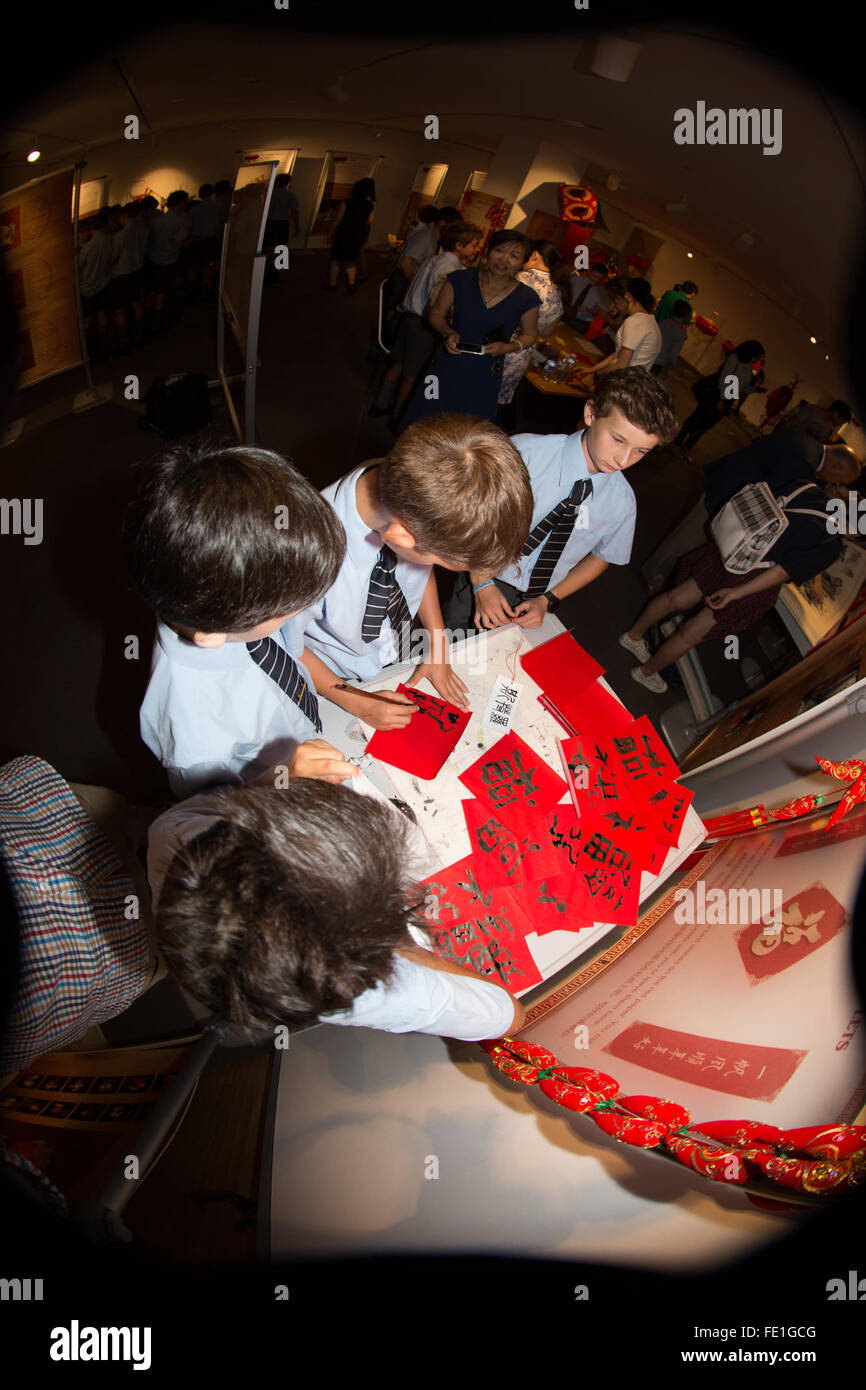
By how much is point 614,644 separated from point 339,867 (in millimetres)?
1208

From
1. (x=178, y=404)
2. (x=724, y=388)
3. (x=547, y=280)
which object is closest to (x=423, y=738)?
(x=724, y=388)

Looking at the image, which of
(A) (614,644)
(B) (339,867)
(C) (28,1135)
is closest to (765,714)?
(A) (614,644)

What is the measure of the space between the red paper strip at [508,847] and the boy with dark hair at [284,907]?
1.79ft

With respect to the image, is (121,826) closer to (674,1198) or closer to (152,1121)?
(152,1121)

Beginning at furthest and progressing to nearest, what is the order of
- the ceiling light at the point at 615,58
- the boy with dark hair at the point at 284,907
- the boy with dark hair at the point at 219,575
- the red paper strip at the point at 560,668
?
the red paper strip at the point at 560,668, the ceiling light at the point at 615,58, the boy with dark hair at the point at 219,575, the boy with dark hair at the point at 284,907

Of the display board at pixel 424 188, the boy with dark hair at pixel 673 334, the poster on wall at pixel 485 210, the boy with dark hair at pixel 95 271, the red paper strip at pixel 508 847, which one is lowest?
the red paper strip at pixel 508 847

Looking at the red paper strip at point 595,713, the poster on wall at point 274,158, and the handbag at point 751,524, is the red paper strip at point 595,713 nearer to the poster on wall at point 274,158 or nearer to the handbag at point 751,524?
the handbag at point 751,524

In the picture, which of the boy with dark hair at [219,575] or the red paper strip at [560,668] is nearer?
the boy with dark hair at [219,575]

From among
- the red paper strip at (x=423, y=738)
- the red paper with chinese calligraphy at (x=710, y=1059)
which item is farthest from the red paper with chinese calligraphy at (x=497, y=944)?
the red paper strip at (x=423, y=738)

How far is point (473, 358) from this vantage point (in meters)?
1.58

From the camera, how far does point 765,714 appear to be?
135 cm

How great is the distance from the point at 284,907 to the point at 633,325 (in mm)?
1389

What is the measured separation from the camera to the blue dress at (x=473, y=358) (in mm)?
1453
